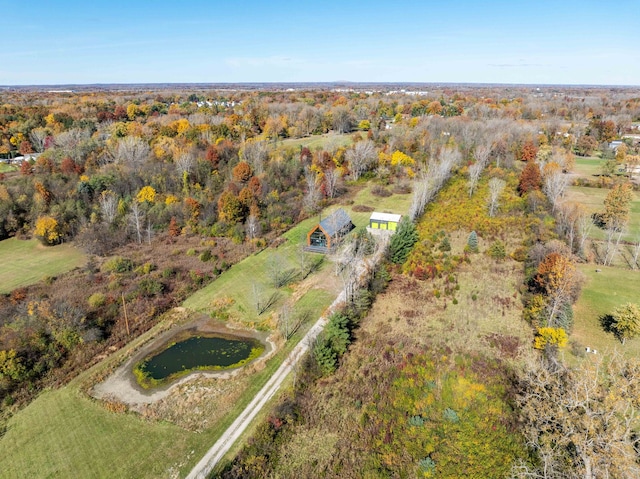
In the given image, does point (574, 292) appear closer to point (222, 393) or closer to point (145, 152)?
point (222, 393)

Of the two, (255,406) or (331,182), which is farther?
(331,182)

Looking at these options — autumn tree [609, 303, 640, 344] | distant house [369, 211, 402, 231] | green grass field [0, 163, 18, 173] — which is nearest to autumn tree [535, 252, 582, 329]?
autumn tree [609, 303, 640, 344]

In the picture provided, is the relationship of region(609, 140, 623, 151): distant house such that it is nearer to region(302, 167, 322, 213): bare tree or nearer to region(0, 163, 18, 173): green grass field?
region(302, 167, 322, 213): bare tree

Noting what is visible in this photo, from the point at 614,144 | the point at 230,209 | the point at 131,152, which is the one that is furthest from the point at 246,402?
the point at 614,144

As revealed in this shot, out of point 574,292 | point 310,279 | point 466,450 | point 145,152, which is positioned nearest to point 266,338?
point 310,279

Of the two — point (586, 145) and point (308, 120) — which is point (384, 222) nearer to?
point (308, 120)

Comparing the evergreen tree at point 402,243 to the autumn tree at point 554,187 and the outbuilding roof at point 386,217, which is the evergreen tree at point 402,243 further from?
the autumn tree at point 554,187

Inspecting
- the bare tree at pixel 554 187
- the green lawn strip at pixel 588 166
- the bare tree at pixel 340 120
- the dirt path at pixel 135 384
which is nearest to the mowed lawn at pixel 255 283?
the dirt path at pixel 135 384
